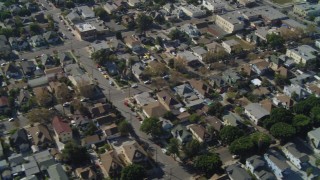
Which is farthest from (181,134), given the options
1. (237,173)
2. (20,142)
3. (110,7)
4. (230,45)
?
(110,7)

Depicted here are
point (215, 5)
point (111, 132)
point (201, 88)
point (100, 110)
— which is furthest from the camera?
point (215, 5)

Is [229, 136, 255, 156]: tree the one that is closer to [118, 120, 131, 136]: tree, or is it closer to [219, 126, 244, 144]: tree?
[219, 126, 244, 144]: tree

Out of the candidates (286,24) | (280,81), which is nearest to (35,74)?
(280,81)

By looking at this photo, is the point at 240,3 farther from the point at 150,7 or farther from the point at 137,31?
the point at 137,31

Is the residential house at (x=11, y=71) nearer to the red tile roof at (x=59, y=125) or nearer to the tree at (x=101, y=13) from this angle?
the red tile roof at (x=59, y=125)

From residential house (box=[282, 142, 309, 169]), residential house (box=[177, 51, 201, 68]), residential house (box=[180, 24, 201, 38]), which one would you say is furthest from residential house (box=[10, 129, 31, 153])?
residential house (box=[180, 24, 201, 38])

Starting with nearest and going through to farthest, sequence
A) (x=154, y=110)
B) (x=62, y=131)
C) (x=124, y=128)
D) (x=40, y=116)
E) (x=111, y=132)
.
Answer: (x=62, y=131) → (x=124, y=128) → (x=111, y=132) → (x=40, y=116) → (x=154, y=110)

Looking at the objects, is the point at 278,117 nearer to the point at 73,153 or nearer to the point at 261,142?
the point at 261,142
